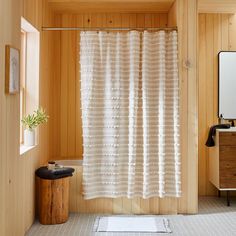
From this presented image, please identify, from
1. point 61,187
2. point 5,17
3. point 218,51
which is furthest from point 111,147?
point 218,51

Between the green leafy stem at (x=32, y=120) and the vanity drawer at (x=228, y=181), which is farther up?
the green leafy stem at (x=32, y=120)

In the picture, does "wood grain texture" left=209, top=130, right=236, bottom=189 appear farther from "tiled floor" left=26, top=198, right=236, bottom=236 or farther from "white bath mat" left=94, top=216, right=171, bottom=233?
"white bath mat" left=94, top=216, right=171, bottom=233

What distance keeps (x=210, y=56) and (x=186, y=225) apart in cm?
242

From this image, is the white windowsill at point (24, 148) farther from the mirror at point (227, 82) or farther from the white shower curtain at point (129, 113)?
the mirror at point (227, 82)

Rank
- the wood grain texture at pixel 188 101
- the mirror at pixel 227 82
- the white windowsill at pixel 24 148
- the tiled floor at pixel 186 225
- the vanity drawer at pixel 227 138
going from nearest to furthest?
1. the white windowsill at pixel 24 148
2. the tiled floor at pixel 186 225
3. the wood grain texture at pixel 188 101
4. the vanity drawer at pixel 227 138
5. the mirror at pixel 227 82

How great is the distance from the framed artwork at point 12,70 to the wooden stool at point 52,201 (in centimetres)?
114

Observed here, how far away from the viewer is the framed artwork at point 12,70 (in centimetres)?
271

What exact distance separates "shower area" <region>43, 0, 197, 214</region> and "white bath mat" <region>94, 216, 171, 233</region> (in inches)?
6.3

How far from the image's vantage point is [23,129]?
149 inches

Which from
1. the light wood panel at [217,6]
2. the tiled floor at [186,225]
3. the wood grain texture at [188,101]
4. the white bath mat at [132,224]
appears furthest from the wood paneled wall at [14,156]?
the light wood panel at [217,6]

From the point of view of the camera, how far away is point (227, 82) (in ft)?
16.3

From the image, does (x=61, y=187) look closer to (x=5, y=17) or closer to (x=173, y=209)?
(x=173, y=209)

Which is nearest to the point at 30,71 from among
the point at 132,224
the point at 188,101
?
the point at 188,101

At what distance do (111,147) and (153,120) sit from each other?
544mm
